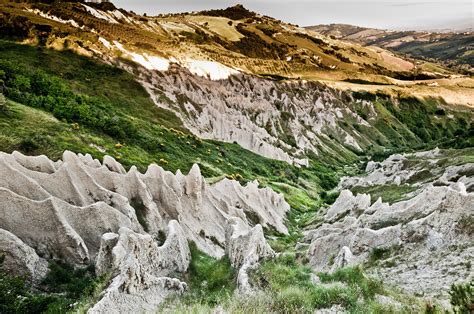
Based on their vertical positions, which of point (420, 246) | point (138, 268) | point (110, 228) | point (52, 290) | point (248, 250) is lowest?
point (52, 290)

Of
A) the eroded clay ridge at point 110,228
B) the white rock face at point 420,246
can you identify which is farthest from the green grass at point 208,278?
the white rock face at point 420,246

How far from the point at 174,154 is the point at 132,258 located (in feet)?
145

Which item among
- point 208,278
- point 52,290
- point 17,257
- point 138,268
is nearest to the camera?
point 138,268

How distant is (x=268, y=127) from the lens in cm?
11619

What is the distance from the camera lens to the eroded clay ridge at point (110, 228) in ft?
55.6

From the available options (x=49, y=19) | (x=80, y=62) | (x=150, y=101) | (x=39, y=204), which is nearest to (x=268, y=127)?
(x=150, y=101)

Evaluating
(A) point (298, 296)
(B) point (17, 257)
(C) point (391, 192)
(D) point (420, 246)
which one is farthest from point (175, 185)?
(C) point (391, 192)

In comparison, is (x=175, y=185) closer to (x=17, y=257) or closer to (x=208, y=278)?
(x=208, y=278)

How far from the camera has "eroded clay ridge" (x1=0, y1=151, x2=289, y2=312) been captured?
55.6 feet

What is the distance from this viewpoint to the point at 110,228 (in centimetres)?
2209

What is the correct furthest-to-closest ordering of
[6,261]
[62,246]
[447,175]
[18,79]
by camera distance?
[18,79], [447,175], [62,246], [6,261]

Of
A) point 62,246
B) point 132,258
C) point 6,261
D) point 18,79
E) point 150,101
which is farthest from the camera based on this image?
point 150,101

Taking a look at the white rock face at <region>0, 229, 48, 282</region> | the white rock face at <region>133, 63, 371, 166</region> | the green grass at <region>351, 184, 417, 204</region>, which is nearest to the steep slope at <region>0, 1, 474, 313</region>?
the white rock face at <region>0, 229, 48, 282</region>

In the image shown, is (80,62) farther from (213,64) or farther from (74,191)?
(74,191)
